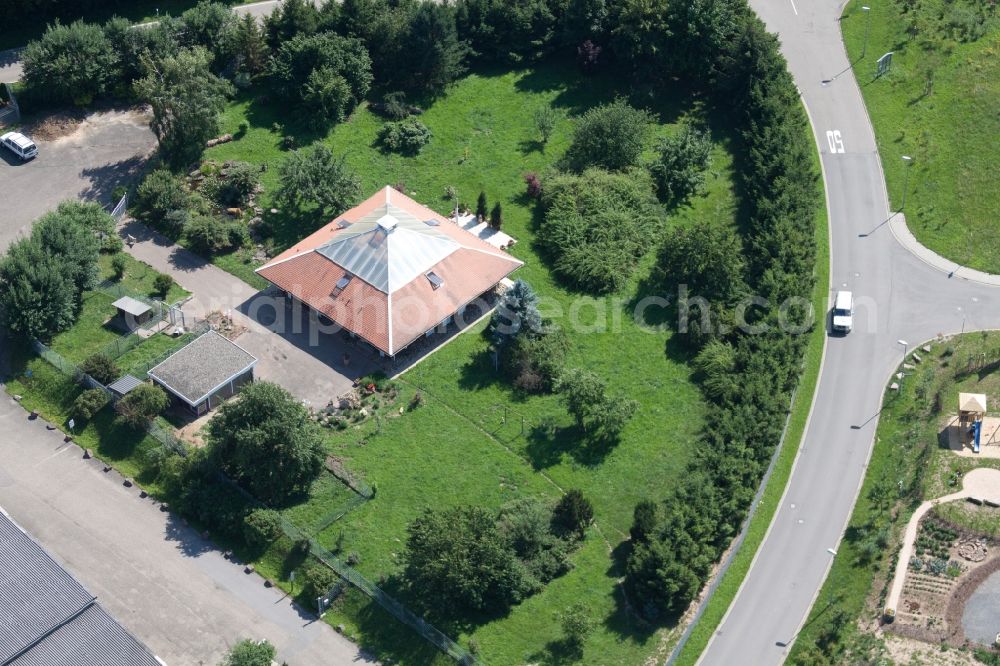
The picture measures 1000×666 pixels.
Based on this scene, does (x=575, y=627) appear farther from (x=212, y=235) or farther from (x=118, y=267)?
(x=118, y=267)

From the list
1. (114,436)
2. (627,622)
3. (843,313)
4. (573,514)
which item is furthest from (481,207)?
(627,622)

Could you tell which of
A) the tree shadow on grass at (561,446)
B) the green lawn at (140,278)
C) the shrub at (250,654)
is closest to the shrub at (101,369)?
the green lawn at (140,278)

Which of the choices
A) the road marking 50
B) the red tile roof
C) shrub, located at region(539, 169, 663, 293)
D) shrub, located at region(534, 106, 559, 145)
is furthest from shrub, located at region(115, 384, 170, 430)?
the road marking 50

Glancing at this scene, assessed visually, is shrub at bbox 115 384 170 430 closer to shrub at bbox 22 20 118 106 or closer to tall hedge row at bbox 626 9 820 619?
tall hedge row at bbox 626 9 820 619

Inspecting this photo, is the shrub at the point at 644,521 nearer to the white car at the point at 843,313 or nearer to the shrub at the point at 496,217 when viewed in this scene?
the white car at the point at 843,313

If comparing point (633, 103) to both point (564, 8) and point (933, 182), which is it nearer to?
point (564, 8)

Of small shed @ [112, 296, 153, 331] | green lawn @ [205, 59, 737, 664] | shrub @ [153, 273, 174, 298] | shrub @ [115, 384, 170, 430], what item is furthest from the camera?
shrub @ [153, 273, 174, 298]

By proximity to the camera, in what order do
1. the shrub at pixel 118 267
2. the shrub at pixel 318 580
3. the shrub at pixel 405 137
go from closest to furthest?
the shrub at pixel 318 580 < the shrub at pixel 118 267 < the shrub at pixel 405 137
